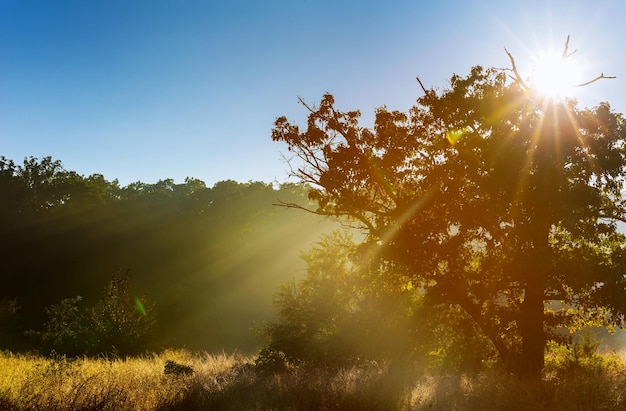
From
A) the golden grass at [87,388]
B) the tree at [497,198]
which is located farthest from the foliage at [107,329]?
the tree at [497,198]

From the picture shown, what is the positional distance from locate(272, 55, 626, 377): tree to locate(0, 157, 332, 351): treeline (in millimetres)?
31913

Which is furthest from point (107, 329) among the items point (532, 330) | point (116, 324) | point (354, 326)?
point (532, 330)

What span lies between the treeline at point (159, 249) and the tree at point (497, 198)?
1256 inches

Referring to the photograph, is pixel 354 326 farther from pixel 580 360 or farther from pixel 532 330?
pixel 580 360

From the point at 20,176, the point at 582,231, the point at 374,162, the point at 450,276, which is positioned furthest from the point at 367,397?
the point at 20,176

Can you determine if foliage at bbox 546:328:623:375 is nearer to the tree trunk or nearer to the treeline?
the tree trunk

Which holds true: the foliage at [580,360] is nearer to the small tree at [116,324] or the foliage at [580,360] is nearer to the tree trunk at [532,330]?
the tree trunk at [532,330]

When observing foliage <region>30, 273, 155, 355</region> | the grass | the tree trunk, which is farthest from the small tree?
the tree trunk

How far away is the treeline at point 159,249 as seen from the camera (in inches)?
1859

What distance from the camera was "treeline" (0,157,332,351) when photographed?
47.2 metres

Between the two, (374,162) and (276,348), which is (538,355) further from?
A: (276,348)

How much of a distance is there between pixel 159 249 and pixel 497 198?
51.8m

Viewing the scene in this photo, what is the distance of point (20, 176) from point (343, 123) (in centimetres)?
6022

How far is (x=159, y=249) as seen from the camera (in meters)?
56.5
